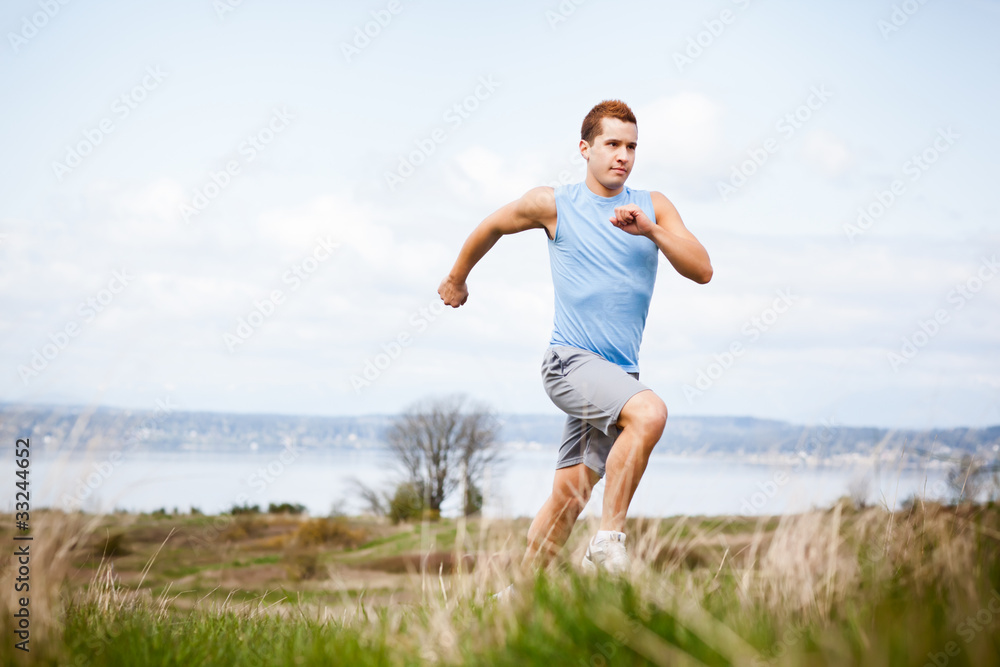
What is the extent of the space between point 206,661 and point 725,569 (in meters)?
2.32

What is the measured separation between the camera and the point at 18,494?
3.75 metres

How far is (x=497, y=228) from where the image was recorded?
4488mm

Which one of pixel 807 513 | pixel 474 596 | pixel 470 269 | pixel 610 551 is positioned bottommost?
pixel 474 596

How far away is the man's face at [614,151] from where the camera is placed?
163 inches

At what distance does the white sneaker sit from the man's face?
6.11 ft

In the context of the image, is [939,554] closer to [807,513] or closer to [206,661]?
[807,513]

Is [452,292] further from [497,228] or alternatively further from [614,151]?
[614,151]

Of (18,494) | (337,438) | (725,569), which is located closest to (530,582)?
(725,569)

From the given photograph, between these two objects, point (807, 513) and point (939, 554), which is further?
point (807, 513)

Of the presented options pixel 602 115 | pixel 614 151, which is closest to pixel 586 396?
pixel 614 151

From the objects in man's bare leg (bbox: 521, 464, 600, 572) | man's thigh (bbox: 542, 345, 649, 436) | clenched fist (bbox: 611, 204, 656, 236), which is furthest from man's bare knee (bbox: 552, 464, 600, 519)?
clenched fist (bbox: 611, 204, 656, 236)

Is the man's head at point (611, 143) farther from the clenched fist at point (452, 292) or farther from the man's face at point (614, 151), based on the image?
the clenched fist at point (452, 292)

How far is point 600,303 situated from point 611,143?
86 centimetres

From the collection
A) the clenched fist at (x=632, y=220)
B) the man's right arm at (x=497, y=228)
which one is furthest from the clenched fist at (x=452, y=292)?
the clenched fist at (x=632, y=220)
